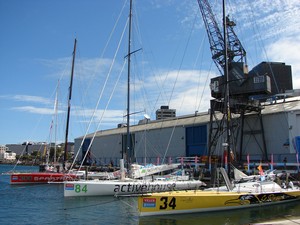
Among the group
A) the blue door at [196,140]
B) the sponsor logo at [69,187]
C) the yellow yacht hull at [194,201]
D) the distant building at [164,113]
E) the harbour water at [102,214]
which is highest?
the distant building at [164,113]

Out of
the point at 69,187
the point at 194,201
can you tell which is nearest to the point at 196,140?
the point at 69,187

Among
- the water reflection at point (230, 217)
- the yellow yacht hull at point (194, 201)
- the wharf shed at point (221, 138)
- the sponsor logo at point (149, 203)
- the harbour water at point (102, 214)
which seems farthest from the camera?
the wharf shed at point (221, 138)

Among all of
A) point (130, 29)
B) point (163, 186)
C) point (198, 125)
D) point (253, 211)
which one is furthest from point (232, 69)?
point (253, 211)

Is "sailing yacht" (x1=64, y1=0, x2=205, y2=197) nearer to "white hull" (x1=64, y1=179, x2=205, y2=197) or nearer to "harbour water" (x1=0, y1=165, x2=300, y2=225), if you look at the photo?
"white hull" (x1=64, y1=179, x2=205, y2=197)

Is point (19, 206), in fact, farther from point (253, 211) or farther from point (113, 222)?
point (253, 211)

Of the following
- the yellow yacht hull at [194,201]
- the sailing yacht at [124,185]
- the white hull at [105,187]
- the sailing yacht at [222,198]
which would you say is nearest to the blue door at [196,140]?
the sailing yacht at [124,185]

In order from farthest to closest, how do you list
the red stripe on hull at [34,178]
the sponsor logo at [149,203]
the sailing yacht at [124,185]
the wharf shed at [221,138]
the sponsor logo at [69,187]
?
the red stripe on hull at [34,178] < the wharf shed at [221,138] < the sailing yacht at [124,185] < the sponsor logo at [69,187] < the sponsor logo at [149,203]

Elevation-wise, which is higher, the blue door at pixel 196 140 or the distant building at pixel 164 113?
the distant building at pixel 164 113

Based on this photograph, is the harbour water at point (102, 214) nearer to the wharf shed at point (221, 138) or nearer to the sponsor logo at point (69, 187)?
the sponsor logo at point (69, 187)

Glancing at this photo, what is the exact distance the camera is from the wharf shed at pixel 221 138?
43.2 meters

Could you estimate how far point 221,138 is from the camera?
51969mm

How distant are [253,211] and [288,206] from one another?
382 cm

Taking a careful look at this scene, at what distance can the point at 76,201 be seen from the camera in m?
27.7

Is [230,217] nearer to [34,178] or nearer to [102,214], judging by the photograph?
[102,214]
